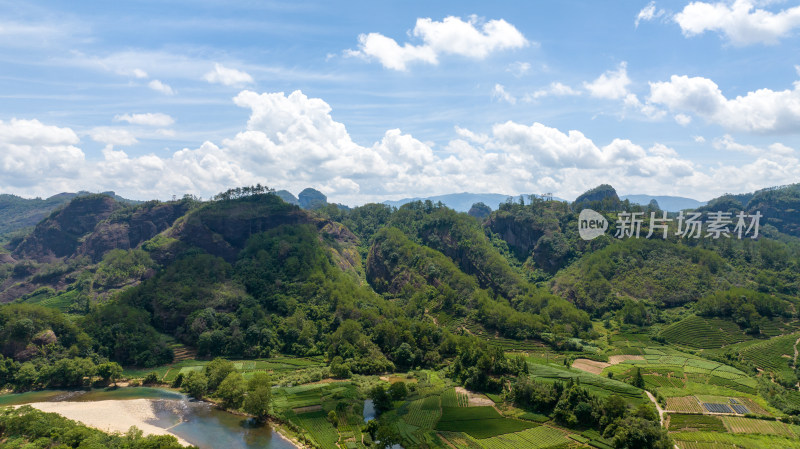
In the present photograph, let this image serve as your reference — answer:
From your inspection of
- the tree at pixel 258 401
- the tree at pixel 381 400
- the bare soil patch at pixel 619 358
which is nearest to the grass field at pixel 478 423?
the tree at pixel 381 400

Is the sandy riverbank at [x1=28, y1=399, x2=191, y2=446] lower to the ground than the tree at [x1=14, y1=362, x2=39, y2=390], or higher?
lower

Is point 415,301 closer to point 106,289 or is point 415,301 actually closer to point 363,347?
point 363,347

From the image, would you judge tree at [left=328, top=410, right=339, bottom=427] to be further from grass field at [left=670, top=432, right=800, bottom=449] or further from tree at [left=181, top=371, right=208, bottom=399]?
grass field at [left=670, top=432, right=800, bottom=449]

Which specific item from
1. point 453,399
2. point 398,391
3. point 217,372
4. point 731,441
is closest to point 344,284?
point 217,372

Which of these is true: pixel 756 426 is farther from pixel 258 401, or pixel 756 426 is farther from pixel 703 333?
pixel 258 401

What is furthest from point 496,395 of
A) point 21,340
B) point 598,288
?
point 21,340

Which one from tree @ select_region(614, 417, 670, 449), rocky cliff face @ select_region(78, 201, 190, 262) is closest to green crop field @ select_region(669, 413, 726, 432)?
tree @ select_region(614, 417, 670, 449)
